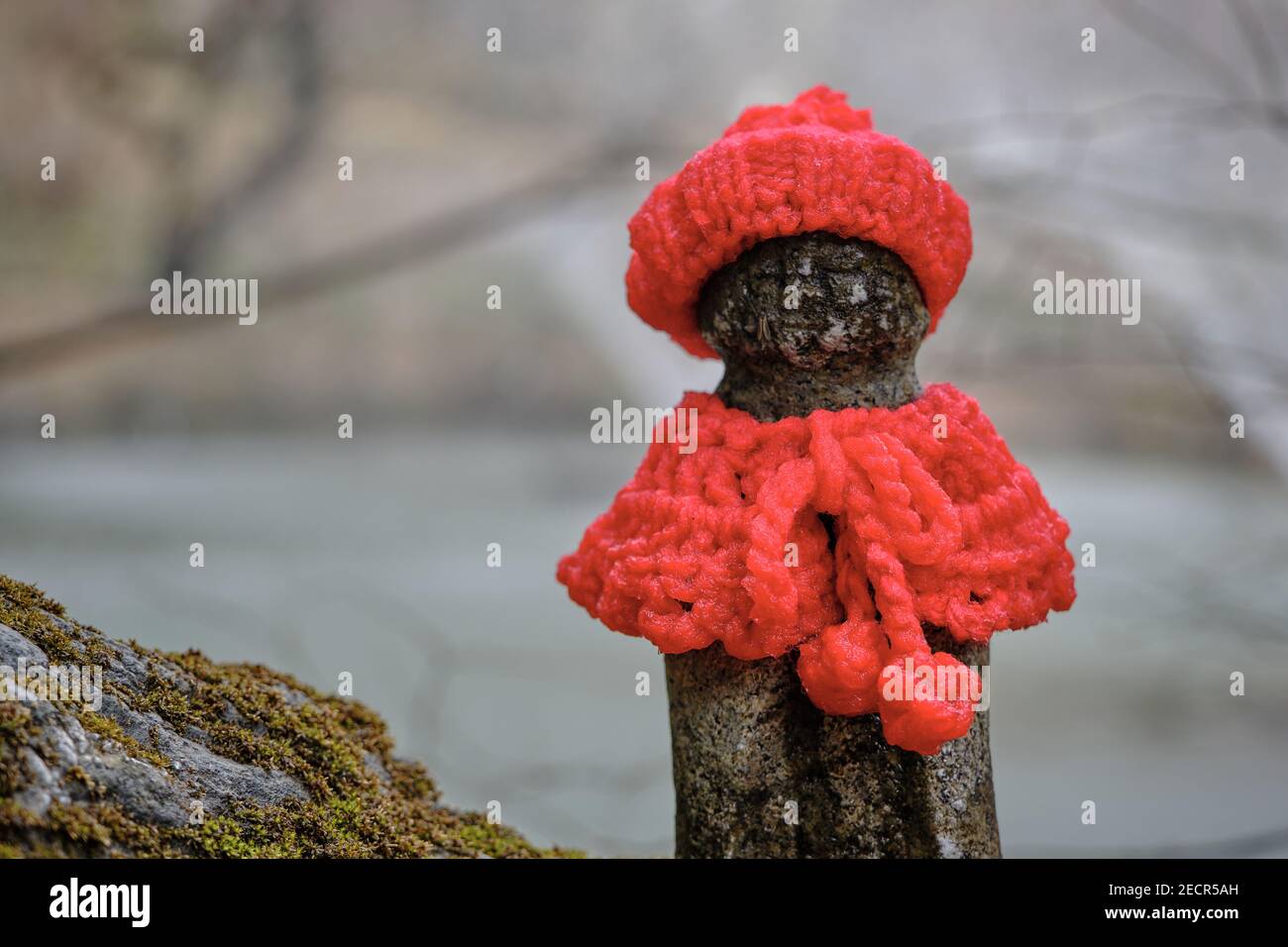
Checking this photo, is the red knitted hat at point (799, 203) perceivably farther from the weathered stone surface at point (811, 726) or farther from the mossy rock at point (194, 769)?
the mossy rock at point (194, 769)

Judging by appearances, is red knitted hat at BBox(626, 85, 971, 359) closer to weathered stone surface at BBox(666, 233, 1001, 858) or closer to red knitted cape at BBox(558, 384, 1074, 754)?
weathered stone surface at BBox(666, 233, 1001, 858)

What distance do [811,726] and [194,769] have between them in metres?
0.73

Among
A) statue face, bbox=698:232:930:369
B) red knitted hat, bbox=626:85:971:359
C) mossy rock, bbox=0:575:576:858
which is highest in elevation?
red knitted hat, bbox=626:85:971:359

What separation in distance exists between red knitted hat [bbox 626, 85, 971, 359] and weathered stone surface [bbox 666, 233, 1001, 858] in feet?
0.12

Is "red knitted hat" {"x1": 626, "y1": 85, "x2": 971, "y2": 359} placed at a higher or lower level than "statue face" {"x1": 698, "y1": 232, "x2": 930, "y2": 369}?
higher

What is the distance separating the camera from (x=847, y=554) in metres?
1.50

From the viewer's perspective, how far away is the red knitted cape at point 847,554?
4.64 ft

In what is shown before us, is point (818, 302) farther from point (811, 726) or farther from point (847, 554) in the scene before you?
point (811, 726)

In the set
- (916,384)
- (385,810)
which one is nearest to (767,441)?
(916,384)

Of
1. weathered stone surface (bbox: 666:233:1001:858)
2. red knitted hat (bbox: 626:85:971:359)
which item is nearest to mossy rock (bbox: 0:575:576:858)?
weathered stone surface (bbox: 666:233:1001:858)

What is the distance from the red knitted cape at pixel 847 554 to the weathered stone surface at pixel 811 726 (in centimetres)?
5

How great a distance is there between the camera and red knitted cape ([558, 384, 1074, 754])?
55.7 inches

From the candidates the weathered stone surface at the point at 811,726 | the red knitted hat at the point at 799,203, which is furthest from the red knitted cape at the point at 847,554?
the red knitted hat at the point at 799,203
